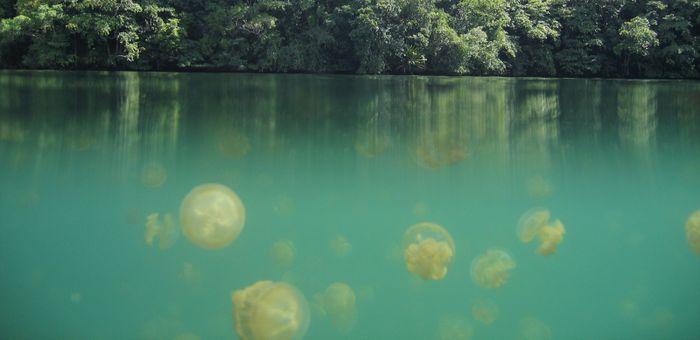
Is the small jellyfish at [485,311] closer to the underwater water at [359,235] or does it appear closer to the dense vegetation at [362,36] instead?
the underwater water at [359,235]

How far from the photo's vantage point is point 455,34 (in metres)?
16.7

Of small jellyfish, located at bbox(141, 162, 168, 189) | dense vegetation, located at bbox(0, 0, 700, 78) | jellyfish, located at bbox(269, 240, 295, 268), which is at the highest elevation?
dense vegetation, located at bbox(0, 0, 700, 78)

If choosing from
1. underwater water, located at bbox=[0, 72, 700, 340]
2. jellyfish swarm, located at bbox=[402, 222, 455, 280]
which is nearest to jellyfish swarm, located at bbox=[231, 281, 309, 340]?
underwater water, located at bbox=[0, 72, 700, 340]

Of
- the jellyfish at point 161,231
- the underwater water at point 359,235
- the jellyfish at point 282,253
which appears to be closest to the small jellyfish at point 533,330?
the underwater water at point 359,235

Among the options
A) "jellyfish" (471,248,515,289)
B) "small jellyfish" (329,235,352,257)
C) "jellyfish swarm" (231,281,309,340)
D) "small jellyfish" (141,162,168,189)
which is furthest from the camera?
"small jellyfish" (141,162,168,189)

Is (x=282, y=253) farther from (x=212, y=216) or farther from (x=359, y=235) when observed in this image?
(x=212, y=216)

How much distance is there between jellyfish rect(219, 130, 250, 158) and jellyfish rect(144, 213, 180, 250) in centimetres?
147

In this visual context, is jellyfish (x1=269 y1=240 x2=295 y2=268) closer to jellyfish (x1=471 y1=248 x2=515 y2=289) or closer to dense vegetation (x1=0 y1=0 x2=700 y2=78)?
jellyfish (x1=471 y1=248 x2=515 y2=289)

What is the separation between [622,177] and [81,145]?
3888 mm

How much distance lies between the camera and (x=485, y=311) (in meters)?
1.81

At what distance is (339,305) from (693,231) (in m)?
1.82

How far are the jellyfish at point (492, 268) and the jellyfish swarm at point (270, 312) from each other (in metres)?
0.65

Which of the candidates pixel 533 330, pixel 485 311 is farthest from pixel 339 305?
pixel 533 330

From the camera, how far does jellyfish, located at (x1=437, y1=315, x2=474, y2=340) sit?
1676 millimetres
